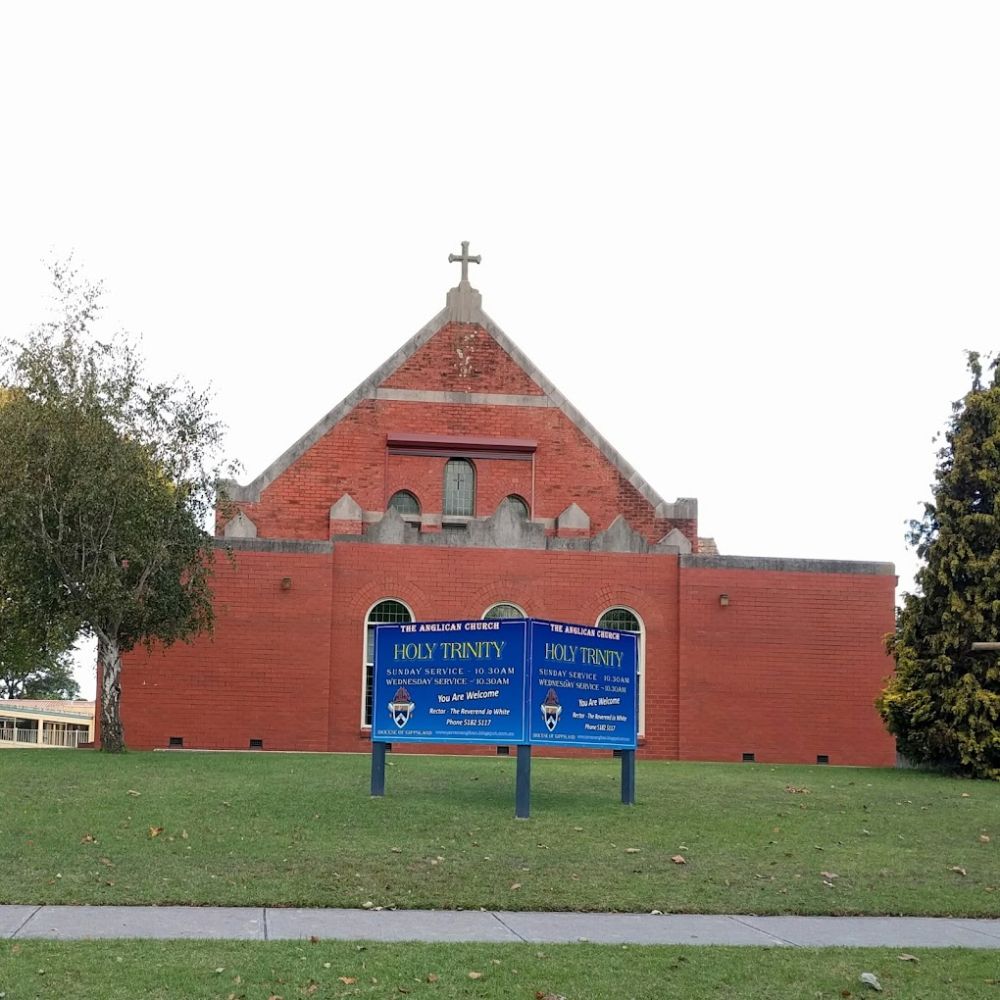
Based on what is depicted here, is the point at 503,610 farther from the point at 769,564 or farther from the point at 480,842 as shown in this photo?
the point at 480,842

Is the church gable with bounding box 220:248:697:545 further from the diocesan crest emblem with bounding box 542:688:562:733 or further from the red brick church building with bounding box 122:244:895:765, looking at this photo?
the diocesan crest emblem with bounding box 542:688:562:733

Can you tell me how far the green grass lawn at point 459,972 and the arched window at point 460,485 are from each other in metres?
24.9

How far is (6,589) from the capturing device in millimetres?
26438

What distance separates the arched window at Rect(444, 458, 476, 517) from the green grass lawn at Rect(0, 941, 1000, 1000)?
24.9 m

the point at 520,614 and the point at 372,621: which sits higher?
the point at 520,614

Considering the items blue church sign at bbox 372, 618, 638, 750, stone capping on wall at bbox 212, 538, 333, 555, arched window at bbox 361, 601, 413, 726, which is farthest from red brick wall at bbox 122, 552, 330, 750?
blue church sign at bbox 372, 618, 638, 750

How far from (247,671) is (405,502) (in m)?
6.85

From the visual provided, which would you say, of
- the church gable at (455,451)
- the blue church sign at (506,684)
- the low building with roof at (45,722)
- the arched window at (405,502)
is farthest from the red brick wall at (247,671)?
the low building with roof at (45,722)

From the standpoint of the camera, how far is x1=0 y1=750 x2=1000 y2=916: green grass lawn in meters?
11.0

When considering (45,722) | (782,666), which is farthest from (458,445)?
(45,722)

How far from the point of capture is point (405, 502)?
110 feet

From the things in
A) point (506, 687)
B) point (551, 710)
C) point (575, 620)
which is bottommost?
point (551, 710)

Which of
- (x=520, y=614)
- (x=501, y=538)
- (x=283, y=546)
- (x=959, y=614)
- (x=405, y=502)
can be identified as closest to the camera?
(x=959, y=614)

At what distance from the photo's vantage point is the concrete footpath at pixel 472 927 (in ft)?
30.3
